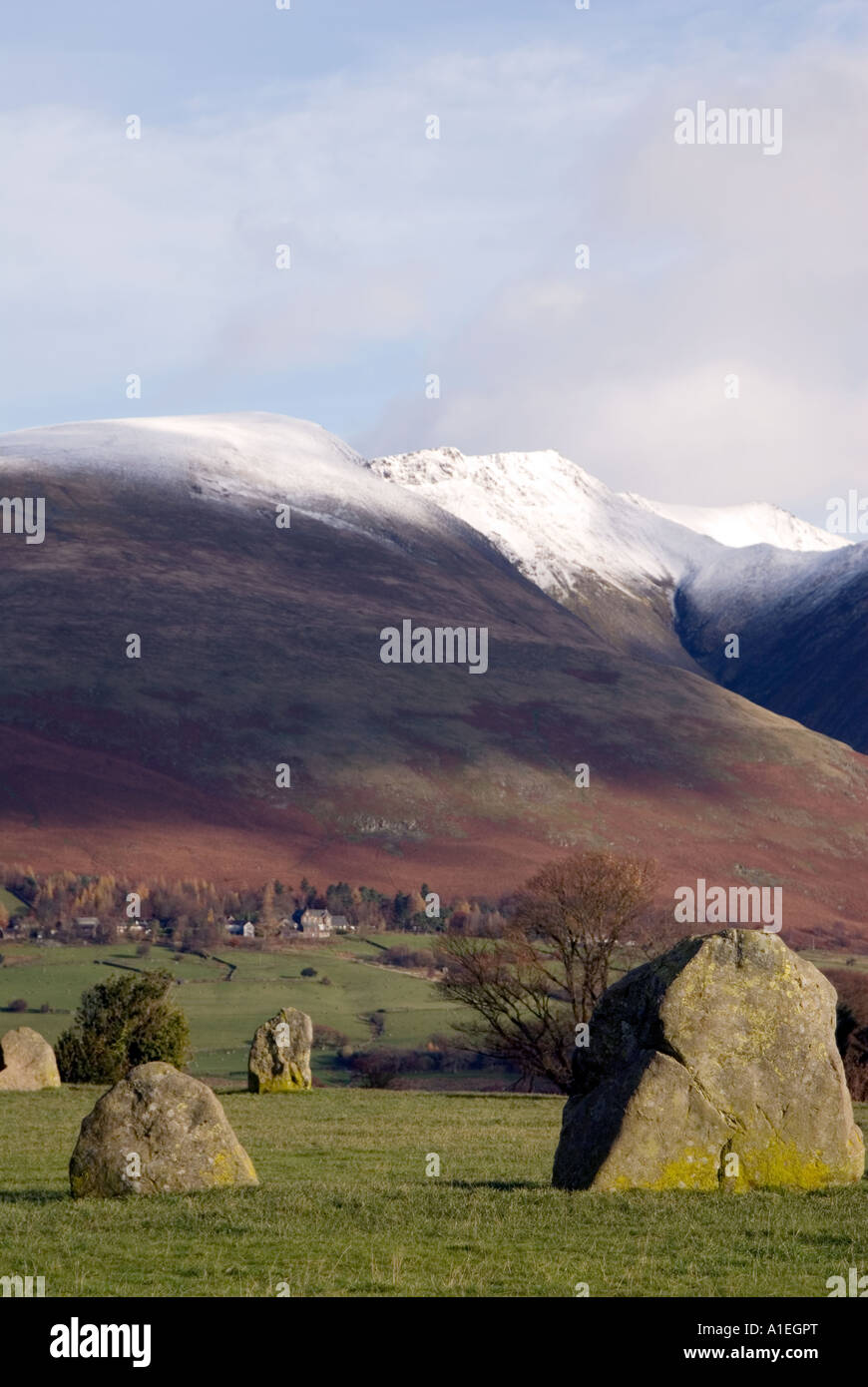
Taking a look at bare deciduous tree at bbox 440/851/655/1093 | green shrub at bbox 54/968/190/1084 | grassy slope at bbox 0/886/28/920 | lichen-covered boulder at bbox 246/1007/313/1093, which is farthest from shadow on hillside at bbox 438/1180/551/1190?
grassy slope at bbox 0/886/28/920

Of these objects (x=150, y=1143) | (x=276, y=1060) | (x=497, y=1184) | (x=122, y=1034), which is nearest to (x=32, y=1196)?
(x=150, y=1143)

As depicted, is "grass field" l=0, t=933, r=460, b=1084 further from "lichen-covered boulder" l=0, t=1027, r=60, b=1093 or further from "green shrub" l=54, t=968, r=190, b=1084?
"lichen-covered boulder" l=0, t=1027, r=60, b=1093

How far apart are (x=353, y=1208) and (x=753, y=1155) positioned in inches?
205

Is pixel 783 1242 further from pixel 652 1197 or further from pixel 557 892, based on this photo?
pixel 557 892

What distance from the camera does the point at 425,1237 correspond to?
16.1 metres

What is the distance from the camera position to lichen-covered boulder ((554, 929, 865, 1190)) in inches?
760

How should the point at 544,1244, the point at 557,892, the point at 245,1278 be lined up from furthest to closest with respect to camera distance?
the point at 557,892
the point at 544,1244
the point at 245,1278

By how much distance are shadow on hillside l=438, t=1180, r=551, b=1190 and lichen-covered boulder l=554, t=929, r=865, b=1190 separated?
17.6 inches

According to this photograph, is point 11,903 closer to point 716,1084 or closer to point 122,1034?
point 122,1034

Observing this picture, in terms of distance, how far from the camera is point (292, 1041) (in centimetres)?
4638

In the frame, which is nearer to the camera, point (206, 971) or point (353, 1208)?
point (353, 1208)

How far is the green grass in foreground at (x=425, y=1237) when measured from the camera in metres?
13.7

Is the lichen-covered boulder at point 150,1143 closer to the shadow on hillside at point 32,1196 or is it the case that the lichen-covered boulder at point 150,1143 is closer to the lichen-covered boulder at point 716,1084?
the shadow on hillside at point 32,1196
